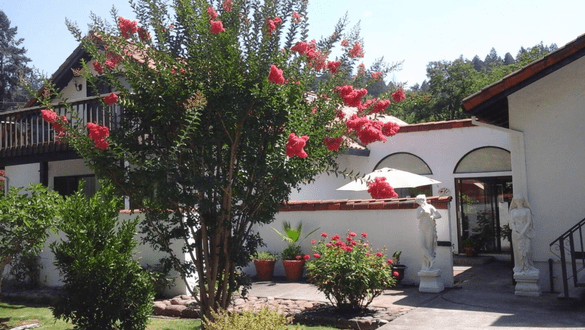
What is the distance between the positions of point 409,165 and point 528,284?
6.98 metres

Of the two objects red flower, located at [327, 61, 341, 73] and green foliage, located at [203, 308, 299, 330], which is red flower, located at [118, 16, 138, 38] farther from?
green foliage, located at [203, 308, 299, 330]

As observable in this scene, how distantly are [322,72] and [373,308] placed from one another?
12.8 feet

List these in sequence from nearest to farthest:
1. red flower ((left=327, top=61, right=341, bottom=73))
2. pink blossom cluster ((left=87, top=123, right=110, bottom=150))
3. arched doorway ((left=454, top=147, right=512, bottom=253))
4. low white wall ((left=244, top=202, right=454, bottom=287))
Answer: pink blossom cluster ((left=87, top=123, right=110, bottom=150)), red flower ((left=327, top=61, right=341, bottom=73)), low white wall ((left=244, top=202, right=454, bottom=287)), arched doorway ((left=454, top=147, right=512, bottom=253))

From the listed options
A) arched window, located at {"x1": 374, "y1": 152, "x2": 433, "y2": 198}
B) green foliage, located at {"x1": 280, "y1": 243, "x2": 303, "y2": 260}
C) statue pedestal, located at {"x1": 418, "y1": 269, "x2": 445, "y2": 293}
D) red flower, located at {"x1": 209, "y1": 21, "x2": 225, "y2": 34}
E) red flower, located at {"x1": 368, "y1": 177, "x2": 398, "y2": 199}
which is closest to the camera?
red flower, located at {"x1": 209, "y1": 21, "x2": 225, "y2": 34}

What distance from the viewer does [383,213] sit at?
1124 cm

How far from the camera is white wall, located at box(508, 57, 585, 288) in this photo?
9.44 meters

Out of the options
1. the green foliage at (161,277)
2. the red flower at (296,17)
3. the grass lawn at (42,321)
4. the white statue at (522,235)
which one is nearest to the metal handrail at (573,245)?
the white statue at (522,235)

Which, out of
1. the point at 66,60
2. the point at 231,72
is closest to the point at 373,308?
the point at 231,72

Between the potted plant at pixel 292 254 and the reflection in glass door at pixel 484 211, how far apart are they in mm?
5375

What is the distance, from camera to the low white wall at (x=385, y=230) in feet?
34.7

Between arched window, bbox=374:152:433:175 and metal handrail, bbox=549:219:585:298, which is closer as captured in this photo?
metal handrail, bbox=549:219:585:298

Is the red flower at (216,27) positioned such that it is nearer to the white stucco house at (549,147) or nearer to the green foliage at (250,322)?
the green foliage at (250,322)

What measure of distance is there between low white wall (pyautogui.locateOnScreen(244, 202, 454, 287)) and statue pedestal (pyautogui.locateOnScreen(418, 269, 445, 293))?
419mm

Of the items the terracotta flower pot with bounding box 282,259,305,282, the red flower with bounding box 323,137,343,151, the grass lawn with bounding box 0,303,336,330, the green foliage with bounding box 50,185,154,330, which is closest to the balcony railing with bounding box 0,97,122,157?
the grass lawn with bounding box 0,303,336,330
